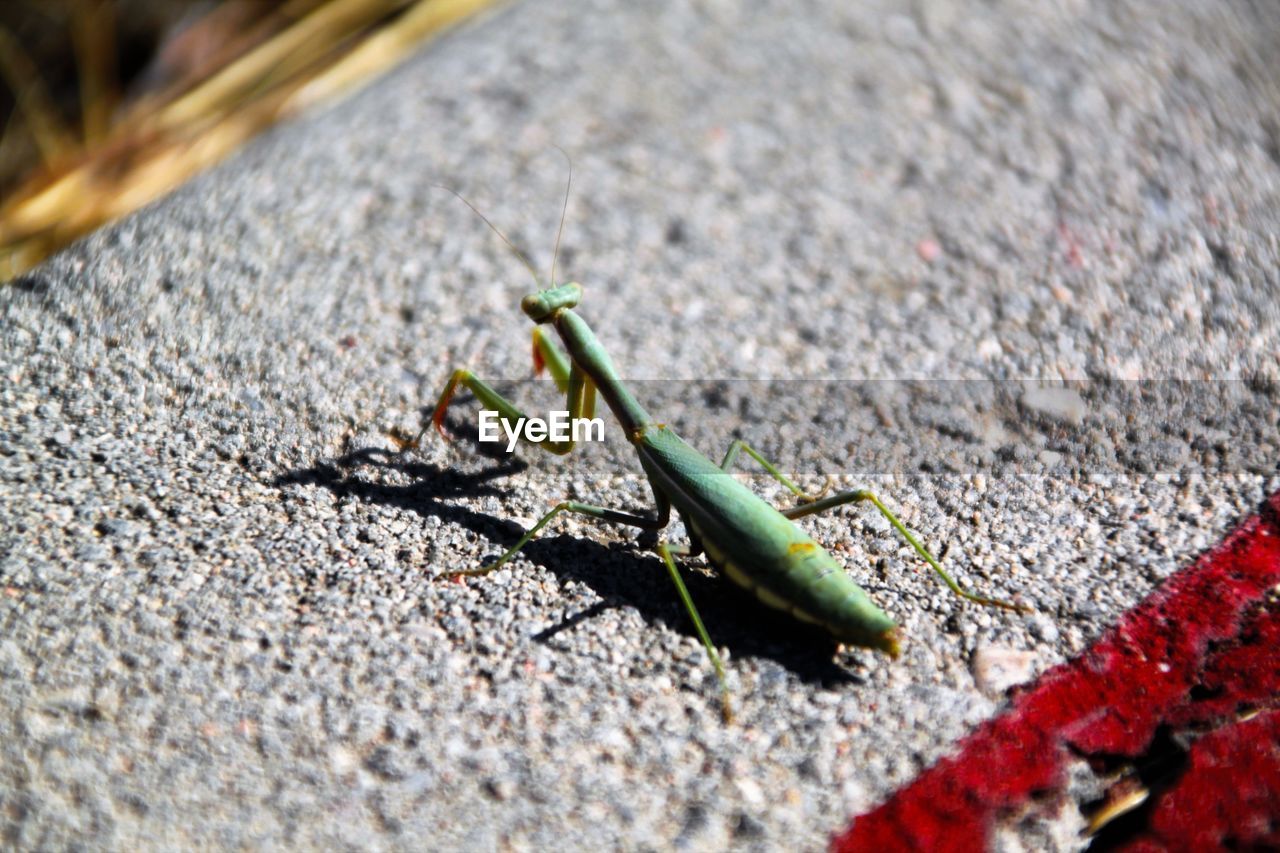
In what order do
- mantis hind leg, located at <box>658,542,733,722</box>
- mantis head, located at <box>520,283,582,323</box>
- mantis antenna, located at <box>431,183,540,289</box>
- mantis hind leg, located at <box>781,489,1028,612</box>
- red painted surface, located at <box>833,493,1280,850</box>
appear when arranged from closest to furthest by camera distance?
red painted surface, located at <box>833,493,1280,850</box>, mantis hind leg, located at <box>658,542,733,722</box>, mantis hind leg, located at <box>781,489,1028,612</box>, mantis head, located at <box>520,283,582,323</box>, mantis antenna, located at <box>431,183,540,289</box>

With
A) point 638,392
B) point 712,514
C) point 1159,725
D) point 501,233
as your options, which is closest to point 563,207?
point 501,233

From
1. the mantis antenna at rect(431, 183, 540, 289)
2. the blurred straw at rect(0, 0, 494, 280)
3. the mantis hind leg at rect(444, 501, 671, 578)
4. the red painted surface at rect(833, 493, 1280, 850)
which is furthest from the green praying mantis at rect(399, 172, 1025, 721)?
the blurred straw at rect(0, 0, 494, 280)

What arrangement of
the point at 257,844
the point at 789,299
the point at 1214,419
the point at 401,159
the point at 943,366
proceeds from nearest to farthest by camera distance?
the point at 257,844 < the point at 1214,419 < the point at 943,366 < the point at 789,299 < the point at 401,159

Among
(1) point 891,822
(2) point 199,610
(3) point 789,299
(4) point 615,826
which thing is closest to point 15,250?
(2) point 199,610

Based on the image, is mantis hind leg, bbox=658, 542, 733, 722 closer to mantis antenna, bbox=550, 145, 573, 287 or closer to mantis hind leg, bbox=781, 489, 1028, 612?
mantis hind leg, bbox=781, 489, 1028, 612

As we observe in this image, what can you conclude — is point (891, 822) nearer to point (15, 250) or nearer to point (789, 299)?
point (789, 299)

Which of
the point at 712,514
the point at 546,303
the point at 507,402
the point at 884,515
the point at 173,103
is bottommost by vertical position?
the point at 884,515

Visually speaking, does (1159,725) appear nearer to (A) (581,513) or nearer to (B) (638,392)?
(A) (581,513)
